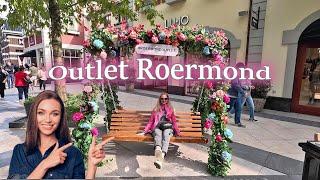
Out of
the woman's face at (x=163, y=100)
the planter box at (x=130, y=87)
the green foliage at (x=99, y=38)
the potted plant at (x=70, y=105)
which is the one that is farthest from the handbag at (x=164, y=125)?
the planter box at (x=130, y=87)

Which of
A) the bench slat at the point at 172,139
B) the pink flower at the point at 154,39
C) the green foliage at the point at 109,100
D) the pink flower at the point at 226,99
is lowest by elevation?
the bench slat at the point at 172,139

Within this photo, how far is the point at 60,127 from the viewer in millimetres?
1789

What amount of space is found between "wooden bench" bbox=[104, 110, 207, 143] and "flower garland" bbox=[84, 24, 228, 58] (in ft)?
4.36

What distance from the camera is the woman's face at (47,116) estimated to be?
→ 170 cm

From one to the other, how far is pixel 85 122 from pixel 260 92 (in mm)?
6835

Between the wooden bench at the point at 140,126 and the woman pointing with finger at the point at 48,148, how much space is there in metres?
2.54

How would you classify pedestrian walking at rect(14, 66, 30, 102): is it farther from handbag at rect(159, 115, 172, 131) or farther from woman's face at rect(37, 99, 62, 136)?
woman's face at rect(37, 99, 62, 136)

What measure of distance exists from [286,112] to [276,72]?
150 centimetres

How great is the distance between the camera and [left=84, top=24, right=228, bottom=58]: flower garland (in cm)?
444

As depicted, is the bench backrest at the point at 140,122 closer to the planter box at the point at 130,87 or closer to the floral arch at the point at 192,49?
the floral arch at the point at 192,49

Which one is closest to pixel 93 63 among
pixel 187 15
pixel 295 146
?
pixel 295 146

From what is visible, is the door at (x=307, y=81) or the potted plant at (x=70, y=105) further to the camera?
the door at (x=307, y=81)

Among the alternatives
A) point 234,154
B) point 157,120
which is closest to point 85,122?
point 157,120

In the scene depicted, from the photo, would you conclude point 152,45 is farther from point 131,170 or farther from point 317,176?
point 317,176
